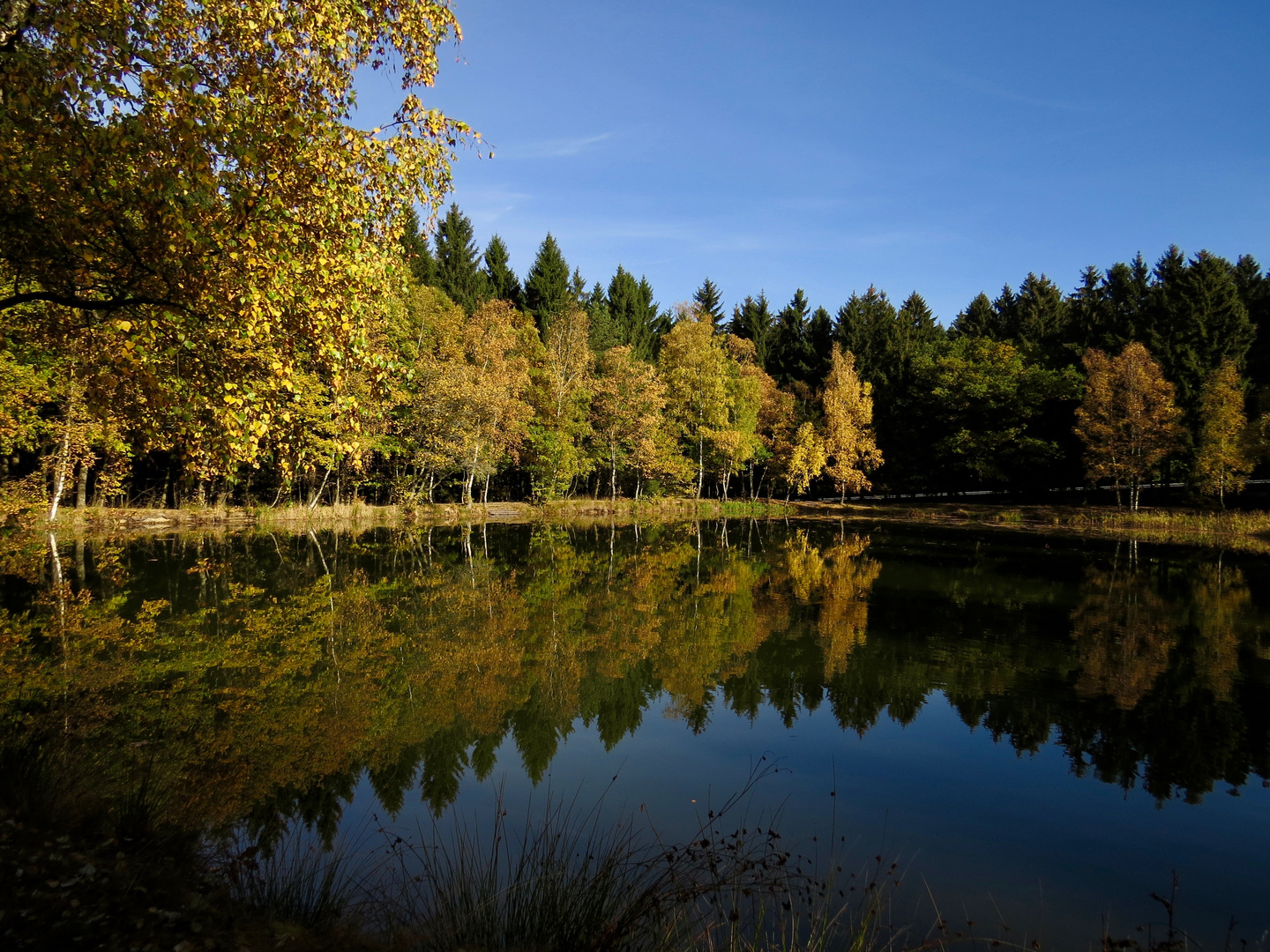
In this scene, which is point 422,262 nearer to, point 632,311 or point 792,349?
point 632,311

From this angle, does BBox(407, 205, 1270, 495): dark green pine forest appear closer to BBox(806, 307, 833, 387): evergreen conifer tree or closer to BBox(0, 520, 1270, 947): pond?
BBox(806, 307, 833, 387): evergreen conifer tree

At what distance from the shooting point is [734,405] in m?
50.6

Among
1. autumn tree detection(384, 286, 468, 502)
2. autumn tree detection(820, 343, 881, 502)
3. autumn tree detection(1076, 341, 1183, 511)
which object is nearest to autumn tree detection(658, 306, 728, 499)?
autumn tree detection(820, 343, 881, 502)

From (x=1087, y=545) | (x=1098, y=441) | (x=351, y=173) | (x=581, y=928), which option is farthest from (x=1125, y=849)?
(x=1098, y=441)

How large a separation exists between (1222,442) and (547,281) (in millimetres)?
50604

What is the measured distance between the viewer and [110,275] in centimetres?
749

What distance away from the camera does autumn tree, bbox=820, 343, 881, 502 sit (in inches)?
2096

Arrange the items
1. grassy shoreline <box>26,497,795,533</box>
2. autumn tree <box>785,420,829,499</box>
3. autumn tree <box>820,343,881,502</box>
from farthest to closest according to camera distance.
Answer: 1. autumn tree <box>820,343,881,502</box>
2. autumn tree <box>785,420,829,499</box>
3. grassy shoreline <box>26,497,795,533</box>

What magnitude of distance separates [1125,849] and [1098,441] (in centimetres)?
4502

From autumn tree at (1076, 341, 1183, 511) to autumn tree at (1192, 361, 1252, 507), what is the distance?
179cm

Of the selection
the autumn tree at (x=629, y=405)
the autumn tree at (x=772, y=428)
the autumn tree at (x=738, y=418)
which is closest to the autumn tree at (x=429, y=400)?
the autumn tree at (x=629, y=405)

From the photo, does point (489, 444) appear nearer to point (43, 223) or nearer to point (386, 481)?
point (386, 481)

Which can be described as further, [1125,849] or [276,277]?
[276,277]

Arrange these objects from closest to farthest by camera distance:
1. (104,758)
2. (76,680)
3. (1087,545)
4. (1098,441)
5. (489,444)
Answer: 1. (104,758)
2. (76,680)
3. (1087,545)
4. (489,444)
5. (1098,441)
